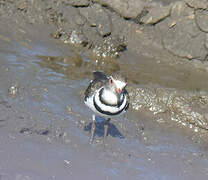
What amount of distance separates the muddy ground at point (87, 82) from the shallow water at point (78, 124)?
2 cm

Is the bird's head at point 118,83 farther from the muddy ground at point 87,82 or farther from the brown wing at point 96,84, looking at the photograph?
the muddy ground at point 87,82

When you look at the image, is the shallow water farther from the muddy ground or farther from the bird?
the bird

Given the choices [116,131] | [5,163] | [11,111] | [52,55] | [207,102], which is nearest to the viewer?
[5,163]

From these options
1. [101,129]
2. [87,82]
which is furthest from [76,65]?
[101,129]

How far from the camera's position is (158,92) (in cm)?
769

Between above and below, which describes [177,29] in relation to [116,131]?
above

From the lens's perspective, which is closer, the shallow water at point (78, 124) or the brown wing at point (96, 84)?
the shallow water at point (78, 124)

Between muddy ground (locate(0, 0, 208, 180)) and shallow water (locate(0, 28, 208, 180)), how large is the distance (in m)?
0.02

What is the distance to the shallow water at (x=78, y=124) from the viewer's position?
5500mm

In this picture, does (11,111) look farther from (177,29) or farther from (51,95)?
(177,29)

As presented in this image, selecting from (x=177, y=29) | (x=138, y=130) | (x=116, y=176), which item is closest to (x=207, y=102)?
(x=138, y=130)

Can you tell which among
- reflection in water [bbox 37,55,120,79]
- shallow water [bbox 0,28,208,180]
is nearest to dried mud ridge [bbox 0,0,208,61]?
shallow water [bbox 0,28,208,180]

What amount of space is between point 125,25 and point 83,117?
10.1 ft

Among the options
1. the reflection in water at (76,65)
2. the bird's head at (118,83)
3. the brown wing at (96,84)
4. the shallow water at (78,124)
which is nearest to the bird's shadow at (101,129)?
the shallow water at (78,124)
